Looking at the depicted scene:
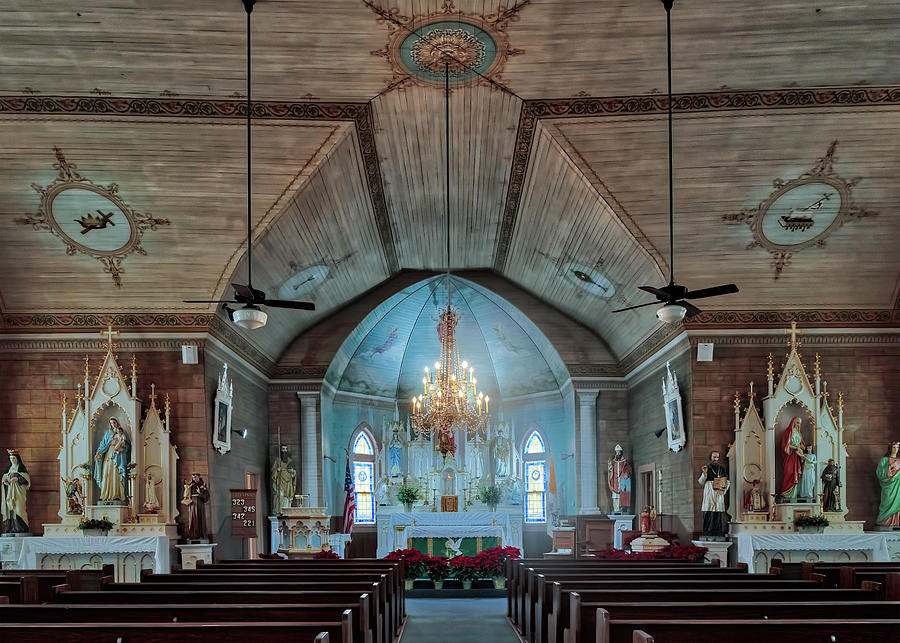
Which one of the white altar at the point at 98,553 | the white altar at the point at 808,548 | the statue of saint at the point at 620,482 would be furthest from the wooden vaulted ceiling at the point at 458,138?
the statue of saint at the point at 620,482

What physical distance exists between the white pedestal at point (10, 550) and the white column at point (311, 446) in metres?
7.22

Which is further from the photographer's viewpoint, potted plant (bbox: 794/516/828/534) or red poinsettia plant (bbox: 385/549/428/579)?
red poinsettia plant (bbox: 385/549/428/579)

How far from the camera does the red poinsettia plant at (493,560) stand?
635 inches

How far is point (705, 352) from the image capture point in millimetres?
15797

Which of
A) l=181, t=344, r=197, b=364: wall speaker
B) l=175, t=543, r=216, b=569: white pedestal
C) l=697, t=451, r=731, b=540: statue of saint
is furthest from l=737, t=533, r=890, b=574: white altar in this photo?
l=181, t=344, r=197, b=364: wall speaker

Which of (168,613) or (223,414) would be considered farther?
(223,414)

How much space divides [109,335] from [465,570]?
7212 mm

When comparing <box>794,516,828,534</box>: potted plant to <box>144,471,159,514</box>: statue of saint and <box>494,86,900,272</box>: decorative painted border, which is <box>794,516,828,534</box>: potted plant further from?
<box>144,471,159,514</box>: statue of saint

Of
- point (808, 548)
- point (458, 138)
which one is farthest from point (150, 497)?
point (808, 548)

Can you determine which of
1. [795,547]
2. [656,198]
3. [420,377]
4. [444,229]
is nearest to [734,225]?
[656,198]

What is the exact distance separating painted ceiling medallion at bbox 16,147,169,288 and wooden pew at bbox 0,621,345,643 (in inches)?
352

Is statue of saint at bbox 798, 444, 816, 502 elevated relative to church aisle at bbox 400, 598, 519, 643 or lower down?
elevated

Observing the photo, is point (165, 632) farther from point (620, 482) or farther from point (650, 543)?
point (620, 482)

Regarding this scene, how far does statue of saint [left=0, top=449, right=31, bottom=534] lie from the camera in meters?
14.9
